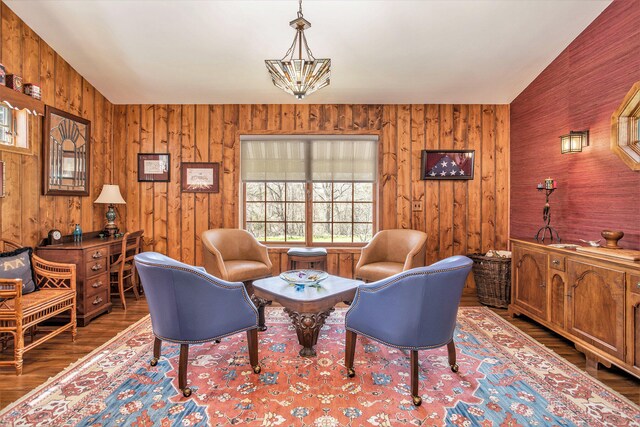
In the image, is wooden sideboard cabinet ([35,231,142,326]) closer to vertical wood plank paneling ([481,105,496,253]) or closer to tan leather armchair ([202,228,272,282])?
tan leather armchair ([202,228,272,282])

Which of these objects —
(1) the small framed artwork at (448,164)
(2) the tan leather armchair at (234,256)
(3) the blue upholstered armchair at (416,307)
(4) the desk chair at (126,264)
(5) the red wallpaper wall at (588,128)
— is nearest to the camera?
(3) the blue upholstered armchair at (416,307)

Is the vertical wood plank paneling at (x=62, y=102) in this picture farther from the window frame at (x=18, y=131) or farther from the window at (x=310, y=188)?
the window at (x=310, y=188)

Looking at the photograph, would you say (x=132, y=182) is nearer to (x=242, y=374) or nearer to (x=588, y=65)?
(x=242, y=374)

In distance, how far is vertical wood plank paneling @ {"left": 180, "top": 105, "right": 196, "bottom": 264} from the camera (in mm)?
4688

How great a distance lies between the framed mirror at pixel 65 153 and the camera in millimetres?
3516

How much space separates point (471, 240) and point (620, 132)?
2.22 metres

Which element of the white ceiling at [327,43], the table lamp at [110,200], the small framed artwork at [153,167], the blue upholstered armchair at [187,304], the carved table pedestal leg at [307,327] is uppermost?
the white ceiling at [327,43]

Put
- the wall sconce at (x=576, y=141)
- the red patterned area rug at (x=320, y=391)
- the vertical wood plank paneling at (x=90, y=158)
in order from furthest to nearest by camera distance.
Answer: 1. the vertical wood plank paneling at (x=90, y=158)
2. the wall sconce at (x=576, y=141)
3. the red patterned area rug at (x=320, y=391)

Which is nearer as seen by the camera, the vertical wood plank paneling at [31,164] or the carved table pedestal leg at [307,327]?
the carved table pedestal leg at [307,327]

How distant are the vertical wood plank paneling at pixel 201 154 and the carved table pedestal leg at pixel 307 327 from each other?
2.58 m

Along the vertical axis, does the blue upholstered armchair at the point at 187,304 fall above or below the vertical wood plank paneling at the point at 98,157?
below

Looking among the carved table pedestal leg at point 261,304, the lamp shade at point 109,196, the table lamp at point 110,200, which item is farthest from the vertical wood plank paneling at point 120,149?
the carved table pedestal leg at point 261,304

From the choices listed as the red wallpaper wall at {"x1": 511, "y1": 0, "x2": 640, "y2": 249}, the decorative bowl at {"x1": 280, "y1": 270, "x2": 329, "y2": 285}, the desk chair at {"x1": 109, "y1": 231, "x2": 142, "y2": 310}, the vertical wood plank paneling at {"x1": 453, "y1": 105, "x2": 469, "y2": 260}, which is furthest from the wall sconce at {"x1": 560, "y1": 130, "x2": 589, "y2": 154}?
the desk chair at {"x1": 109, "y1": 231, "x2": 142, "y2": 310}

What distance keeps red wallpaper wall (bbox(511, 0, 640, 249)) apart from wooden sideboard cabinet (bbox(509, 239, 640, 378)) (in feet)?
1.72
